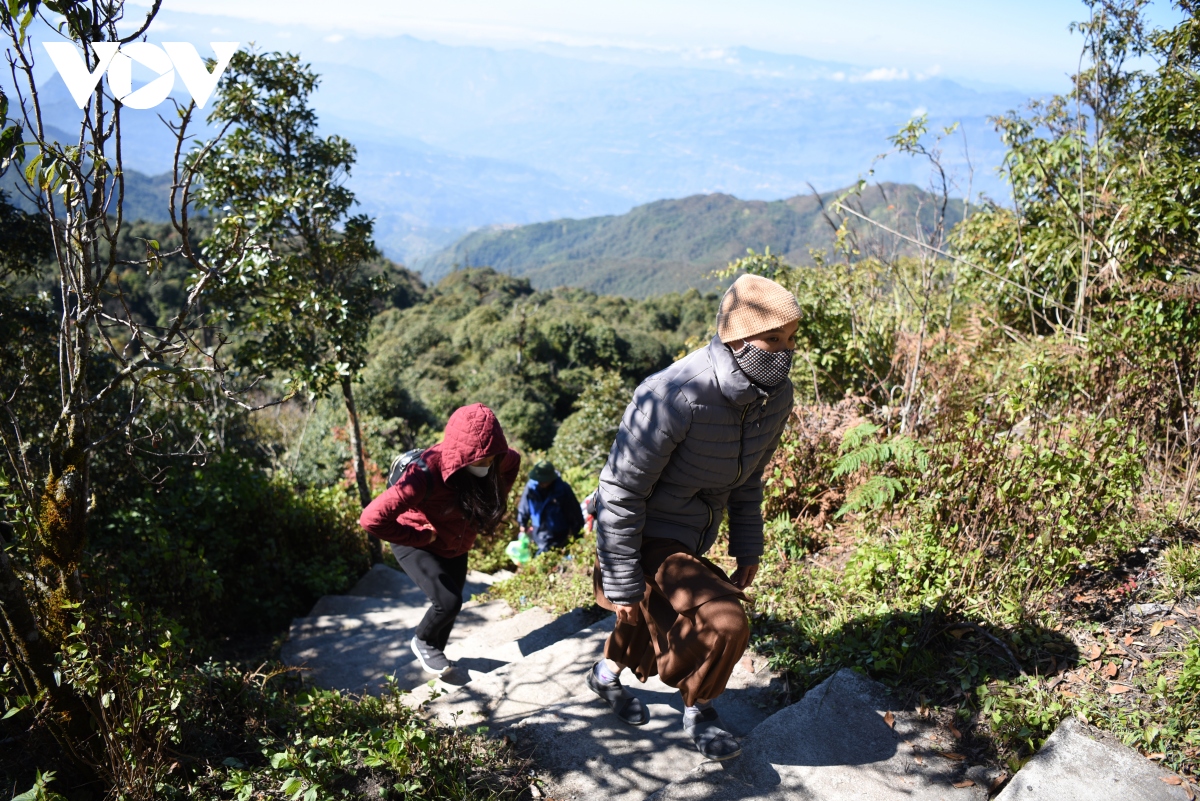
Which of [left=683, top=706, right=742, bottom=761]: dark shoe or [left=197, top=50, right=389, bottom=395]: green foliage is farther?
[left=197, top=50, right=389, bottom=395]: green foliage

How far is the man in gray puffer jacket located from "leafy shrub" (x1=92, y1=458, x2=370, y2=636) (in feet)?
7.94

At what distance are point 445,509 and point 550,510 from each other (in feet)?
8.32

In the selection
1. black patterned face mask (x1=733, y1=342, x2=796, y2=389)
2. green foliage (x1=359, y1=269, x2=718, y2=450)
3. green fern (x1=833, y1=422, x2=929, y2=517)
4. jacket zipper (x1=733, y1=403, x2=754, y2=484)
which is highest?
black patterned face mask (x1=733, y1=342, x2=796, y2=389)

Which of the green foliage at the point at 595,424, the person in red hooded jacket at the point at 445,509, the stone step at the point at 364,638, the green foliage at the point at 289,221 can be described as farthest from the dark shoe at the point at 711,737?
the green foliage at the point at 595,424

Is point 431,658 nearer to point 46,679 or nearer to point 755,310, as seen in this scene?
point 46,679

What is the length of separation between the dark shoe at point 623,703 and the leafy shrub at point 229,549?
2.34 metres

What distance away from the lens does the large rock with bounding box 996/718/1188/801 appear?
8.05 feet

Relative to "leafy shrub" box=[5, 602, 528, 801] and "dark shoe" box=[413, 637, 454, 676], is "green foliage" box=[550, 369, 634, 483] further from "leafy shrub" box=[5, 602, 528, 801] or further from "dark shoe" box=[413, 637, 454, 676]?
"leafy shrub" box=[5, 602, 528, 801]

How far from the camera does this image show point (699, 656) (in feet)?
→ 8.62

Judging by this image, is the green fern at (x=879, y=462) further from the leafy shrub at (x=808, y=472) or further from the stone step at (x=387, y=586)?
the stone step at (x=387, y=586)

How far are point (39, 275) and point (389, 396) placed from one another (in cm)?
1268

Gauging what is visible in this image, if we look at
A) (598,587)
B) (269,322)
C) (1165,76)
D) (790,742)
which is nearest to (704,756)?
(790,742)

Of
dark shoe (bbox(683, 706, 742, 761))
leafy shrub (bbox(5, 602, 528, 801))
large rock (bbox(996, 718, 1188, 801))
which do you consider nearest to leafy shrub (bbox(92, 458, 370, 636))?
leafy shrub (bbox(5, 602, 528, 801))

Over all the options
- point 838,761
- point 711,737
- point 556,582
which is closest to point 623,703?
point 711,737
